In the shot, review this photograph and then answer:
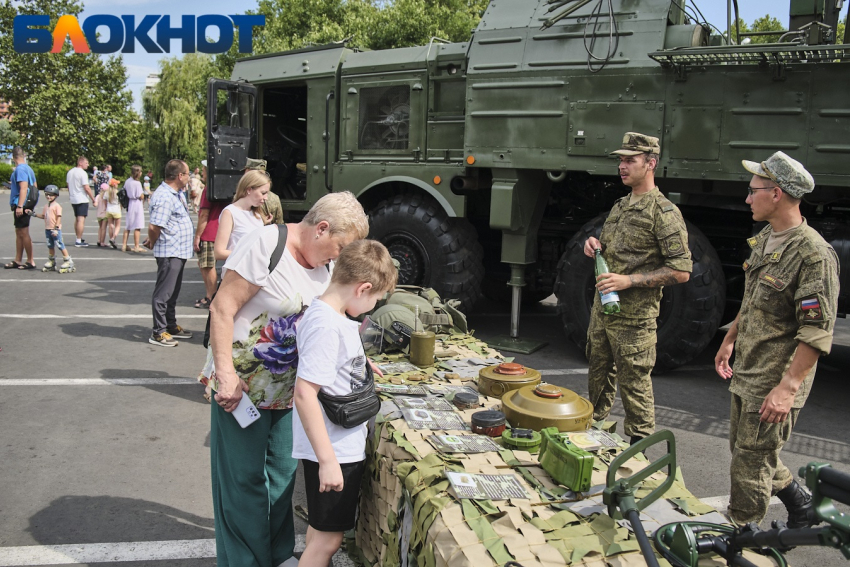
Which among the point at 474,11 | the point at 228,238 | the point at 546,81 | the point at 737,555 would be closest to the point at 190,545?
the point at 228,238

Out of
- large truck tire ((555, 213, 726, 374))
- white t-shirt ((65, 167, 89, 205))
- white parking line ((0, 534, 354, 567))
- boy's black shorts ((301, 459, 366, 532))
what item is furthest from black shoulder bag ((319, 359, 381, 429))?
white t-shirt ((65, 167, 89, 205))

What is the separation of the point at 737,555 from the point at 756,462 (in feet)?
4.81

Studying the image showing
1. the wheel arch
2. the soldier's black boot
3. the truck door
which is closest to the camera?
the soldier's black boot

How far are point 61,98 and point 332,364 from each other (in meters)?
48.7

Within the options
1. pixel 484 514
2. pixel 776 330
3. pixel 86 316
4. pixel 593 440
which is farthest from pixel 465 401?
pixel 86 316

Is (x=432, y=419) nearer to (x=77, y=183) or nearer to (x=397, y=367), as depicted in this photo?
(x=397, y=367)

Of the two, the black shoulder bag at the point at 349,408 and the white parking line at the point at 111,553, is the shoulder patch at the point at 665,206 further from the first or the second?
the white parking line at the point at 111,553

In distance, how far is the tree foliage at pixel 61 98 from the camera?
1758 inches

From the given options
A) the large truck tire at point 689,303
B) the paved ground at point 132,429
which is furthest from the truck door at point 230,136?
the large truck tire at point 689,303

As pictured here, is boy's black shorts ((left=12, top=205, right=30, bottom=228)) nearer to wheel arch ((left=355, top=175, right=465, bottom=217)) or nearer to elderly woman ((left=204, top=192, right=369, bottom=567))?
wheel arch ((left=355, top=175, right=465, bottom=217))

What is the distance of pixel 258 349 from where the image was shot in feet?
9.19

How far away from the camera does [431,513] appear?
239 cm

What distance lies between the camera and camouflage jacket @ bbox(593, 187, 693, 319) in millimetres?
4020

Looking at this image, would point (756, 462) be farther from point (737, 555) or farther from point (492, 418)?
point (737, 555)
